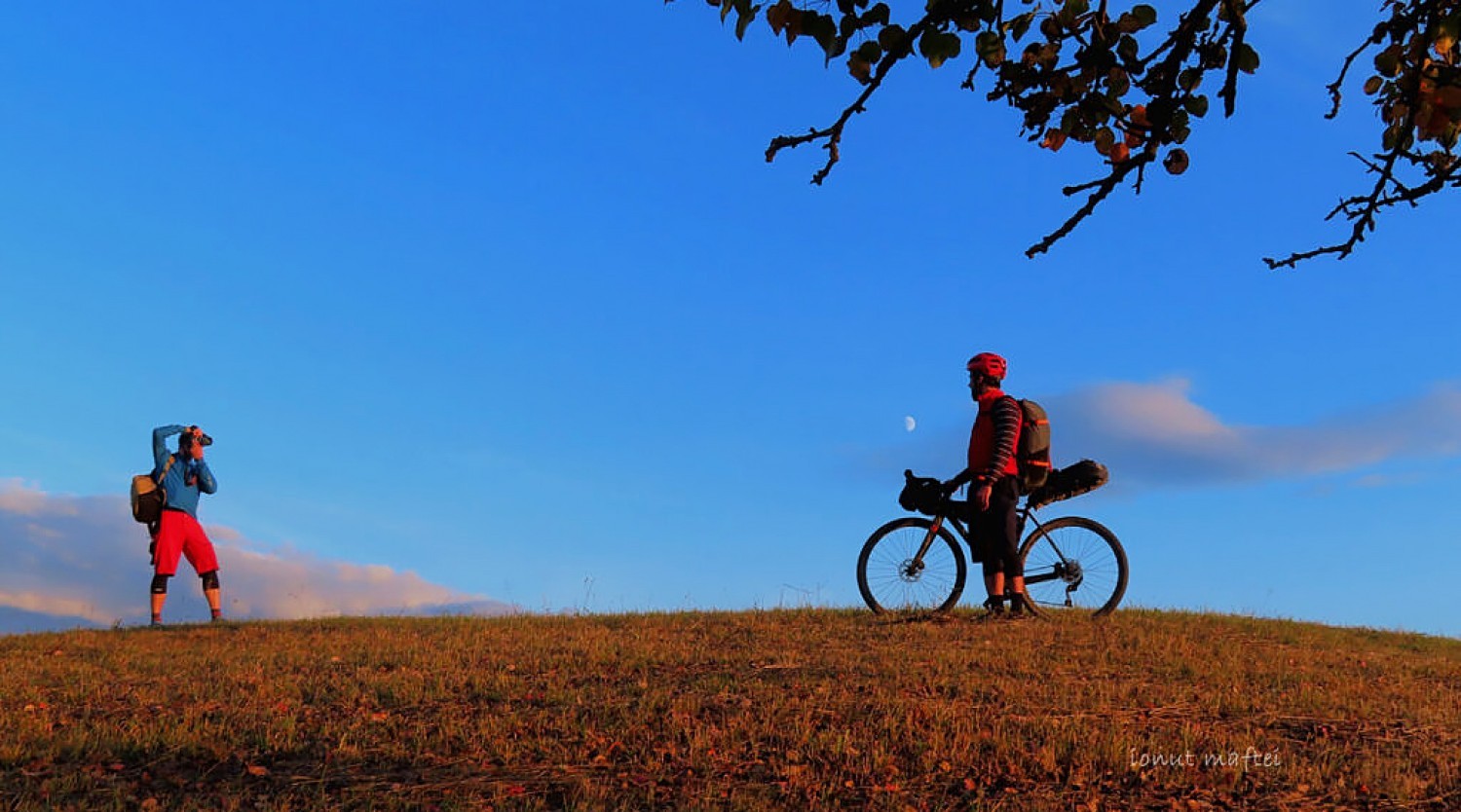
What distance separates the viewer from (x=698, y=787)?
7.88 m

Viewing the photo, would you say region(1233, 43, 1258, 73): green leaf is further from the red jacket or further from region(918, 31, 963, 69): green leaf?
the red jacket

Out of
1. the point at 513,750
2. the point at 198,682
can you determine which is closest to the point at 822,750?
the point at 513,750

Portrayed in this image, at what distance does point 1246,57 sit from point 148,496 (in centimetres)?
1797

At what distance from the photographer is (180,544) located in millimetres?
18828

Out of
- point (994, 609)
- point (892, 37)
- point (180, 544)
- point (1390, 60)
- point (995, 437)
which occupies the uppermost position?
point (1390, 60)

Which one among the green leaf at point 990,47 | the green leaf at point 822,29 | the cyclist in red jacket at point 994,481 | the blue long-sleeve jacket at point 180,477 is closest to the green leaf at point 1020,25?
the green leaf at point 990,47

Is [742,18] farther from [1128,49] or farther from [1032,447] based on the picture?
[1032,447]

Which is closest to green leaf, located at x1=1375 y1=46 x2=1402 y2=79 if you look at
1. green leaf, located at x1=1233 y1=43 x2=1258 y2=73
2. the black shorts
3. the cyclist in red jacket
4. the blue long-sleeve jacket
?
green leaf, located at x1=1233 y1=43 x2=1258 y2=73

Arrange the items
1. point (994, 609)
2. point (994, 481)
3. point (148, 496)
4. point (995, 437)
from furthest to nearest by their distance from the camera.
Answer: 1. point (148, 496)
2. point (994, 609)
3. point (994, 481)
4. point (995, 437)

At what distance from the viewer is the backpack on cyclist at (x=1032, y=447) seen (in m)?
14.3

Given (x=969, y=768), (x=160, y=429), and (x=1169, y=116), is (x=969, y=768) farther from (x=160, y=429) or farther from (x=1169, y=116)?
(x=160, y=429)

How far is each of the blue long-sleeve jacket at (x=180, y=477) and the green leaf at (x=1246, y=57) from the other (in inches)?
694

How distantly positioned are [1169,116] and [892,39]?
1.54 m

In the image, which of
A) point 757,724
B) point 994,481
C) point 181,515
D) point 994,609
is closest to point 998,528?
point 994,481
